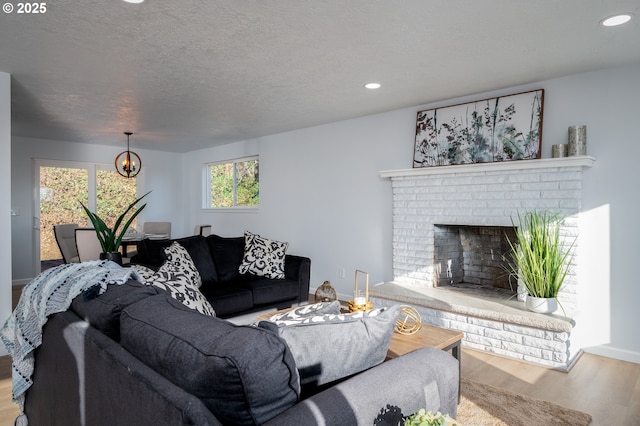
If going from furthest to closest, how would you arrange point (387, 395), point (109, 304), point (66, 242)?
1. point (66, 242)
2. point (109, 304)
3. point (387, 395)

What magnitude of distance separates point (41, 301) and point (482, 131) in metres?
3.67

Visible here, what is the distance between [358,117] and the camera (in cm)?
487

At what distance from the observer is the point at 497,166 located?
360 cm

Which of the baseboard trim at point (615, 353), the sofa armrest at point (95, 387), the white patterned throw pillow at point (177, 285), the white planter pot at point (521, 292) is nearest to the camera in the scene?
the sofa armrest at point (95, 387)

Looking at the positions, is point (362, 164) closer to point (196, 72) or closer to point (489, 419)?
point (196, 72)

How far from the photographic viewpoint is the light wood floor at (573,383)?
2.37m

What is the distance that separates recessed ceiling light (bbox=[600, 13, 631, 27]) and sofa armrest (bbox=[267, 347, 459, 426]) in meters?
2.25

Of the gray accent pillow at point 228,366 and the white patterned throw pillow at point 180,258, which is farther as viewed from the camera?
the white patterned throw pillow at point 180,258

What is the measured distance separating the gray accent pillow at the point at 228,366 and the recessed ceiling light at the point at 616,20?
267 centimetres

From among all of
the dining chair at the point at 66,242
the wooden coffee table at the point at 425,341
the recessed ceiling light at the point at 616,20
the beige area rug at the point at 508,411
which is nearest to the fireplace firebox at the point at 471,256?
the beige area rug at the point at 508,411

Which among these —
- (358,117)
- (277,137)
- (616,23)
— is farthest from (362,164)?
(616,23)

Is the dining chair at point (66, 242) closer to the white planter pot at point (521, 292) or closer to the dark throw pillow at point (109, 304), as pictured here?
the dark throw pillow at point (109, 304)

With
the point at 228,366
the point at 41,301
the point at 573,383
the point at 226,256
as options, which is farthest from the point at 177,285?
the point at 573,383

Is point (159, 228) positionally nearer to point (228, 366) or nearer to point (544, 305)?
point (544, 305)
